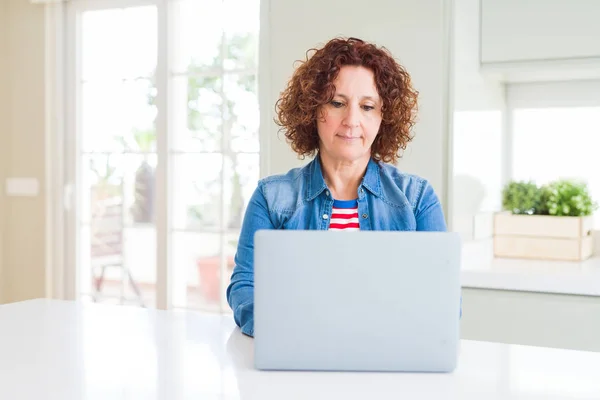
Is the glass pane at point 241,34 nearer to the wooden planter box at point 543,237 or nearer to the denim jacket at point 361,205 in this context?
the wooden planter box at point 543,237

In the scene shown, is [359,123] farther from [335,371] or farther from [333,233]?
[335,371]

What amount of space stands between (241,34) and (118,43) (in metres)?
0.85

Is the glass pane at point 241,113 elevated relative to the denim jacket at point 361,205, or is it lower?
elevated

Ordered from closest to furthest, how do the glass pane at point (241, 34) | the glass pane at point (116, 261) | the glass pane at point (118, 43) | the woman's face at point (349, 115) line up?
the woman's face at point (349, 115)
the glass pane at point (241, 34)
the glass pane at point (118, 43)
the glass pane at point (116, 261)

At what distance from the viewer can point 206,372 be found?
123cm

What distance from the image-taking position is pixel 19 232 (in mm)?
4242

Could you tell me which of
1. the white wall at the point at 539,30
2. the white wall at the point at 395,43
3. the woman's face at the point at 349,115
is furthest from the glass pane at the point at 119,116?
the woman's face at the point at 349,115

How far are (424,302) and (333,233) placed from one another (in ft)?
0.61

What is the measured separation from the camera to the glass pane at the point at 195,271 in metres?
3.85

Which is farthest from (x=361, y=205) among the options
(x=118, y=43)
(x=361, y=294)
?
(x=118, y=43)

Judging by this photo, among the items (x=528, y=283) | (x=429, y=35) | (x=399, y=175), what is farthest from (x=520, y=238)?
(x=399, y=175)

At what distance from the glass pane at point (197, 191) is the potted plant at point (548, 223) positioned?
1.47m

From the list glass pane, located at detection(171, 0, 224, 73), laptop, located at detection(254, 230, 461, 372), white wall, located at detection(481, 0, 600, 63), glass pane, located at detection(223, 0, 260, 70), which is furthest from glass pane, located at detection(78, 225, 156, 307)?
laptop, located at detection(254, 230, 461, 372)

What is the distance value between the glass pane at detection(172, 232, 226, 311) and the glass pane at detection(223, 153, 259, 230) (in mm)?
187
